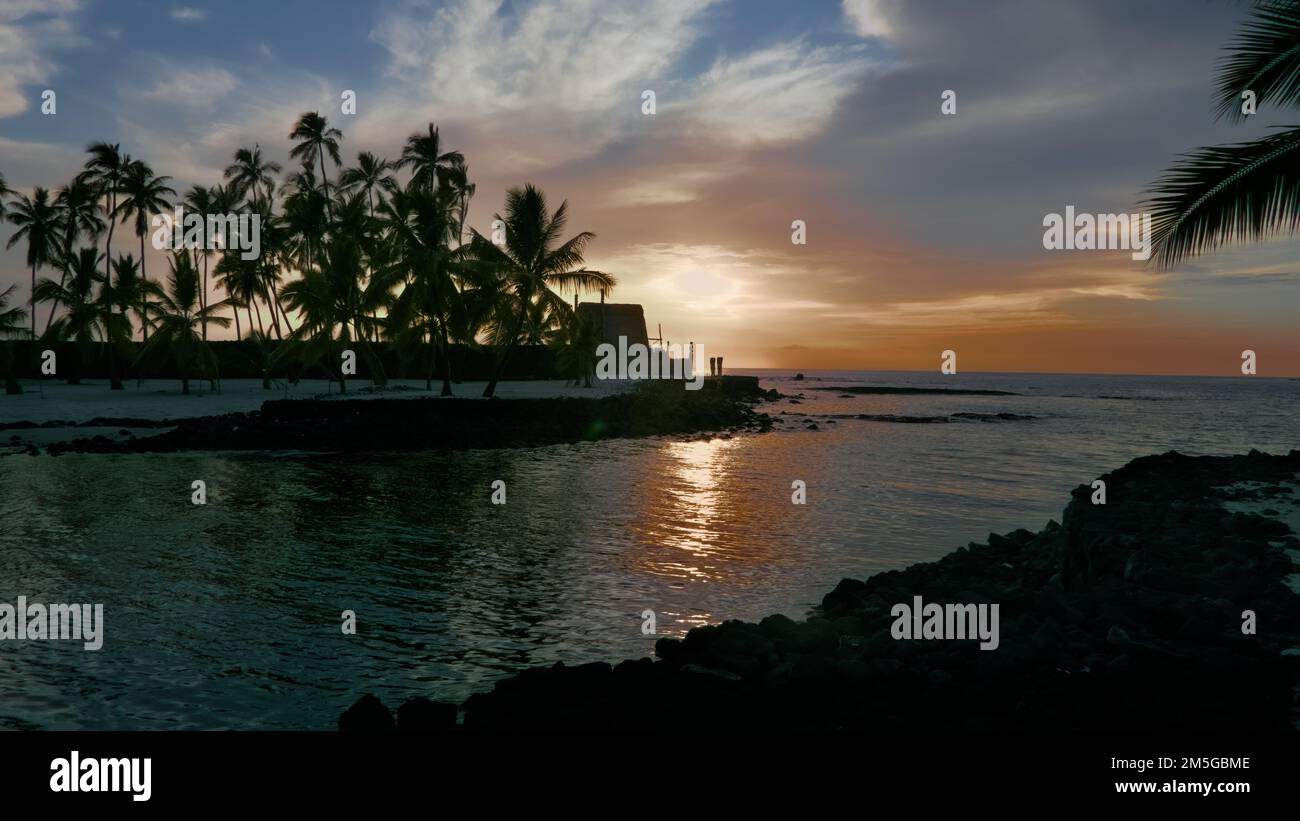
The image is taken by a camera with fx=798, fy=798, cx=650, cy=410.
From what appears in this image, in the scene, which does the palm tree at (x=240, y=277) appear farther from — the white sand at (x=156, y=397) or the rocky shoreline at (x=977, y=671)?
the rocky shoreline at (x=977, y=671)

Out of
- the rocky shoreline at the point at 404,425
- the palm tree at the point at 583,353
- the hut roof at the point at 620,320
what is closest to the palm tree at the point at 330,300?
the rocky shoreline at the point at 404,425

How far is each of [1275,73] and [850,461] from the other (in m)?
14.4

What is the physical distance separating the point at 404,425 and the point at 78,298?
26600 millimetres

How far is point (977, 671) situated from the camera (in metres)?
5.47

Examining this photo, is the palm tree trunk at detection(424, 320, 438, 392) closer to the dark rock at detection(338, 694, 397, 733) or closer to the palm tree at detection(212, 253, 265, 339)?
the palm tree at detection(212, 253, 265, 339)

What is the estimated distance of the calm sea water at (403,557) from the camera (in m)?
5.78

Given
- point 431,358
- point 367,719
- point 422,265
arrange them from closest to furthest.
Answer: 1. point 367,719
2. point 422,265
3. point 431,358

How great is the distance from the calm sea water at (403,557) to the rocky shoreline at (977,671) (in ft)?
2.91

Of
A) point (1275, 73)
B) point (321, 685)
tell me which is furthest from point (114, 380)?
point (1275, 73)

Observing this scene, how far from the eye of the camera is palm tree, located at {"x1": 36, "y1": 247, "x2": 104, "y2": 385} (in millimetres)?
39688

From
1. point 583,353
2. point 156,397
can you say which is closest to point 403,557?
point 156,397

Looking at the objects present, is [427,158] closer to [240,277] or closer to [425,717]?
[240,277]

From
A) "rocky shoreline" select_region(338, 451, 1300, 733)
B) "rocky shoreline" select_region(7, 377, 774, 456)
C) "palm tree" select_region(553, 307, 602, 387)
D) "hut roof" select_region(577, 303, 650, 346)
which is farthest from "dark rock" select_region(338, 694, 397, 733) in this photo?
"hut roof" select_region(577, 303, 650, 346)
